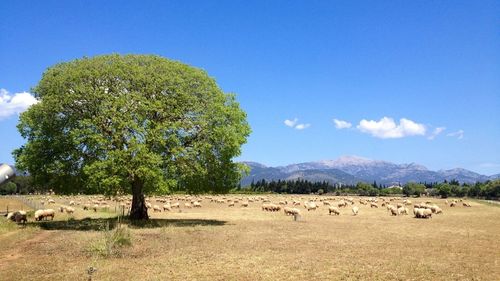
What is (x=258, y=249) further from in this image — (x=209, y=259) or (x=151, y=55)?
(x=151, y=55)

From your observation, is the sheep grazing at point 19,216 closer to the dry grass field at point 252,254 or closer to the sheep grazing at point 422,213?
the dry grass field at point 252,254

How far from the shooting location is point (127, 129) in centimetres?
3328

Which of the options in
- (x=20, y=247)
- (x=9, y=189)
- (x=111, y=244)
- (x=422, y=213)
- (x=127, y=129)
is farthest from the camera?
(x=9, y=189)

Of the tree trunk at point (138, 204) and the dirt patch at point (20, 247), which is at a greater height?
the tree trunk at point (138, 204)

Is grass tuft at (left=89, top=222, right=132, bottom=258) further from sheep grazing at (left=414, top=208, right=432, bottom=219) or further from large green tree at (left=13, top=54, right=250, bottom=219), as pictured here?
sheep grazing at (left=414, top=208, right=432, bottom=219)

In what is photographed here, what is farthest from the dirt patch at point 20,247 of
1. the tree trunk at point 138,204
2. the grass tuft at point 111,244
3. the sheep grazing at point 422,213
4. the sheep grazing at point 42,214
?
the sheep grazing at point 422,213

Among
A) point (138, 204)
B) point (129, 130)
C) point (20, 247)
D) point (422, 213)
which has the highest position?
point (129, 130)

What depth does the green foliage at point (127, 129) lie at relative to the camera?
32.3m

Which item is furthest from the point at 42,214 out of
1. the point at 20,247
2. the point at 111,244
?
the point at 111,244

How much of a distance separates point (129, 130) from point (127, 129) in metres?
0.27

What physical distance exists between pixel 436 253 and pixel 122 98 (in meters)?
23.6

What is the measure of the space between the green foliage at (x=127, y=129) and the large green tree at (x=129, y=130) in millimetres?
75

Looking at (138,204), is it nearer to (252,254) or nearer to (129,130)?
(129,130)

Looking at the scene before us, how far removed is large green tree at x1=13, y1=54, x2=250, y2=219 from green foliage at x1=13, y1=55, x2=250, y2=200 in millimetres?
75
